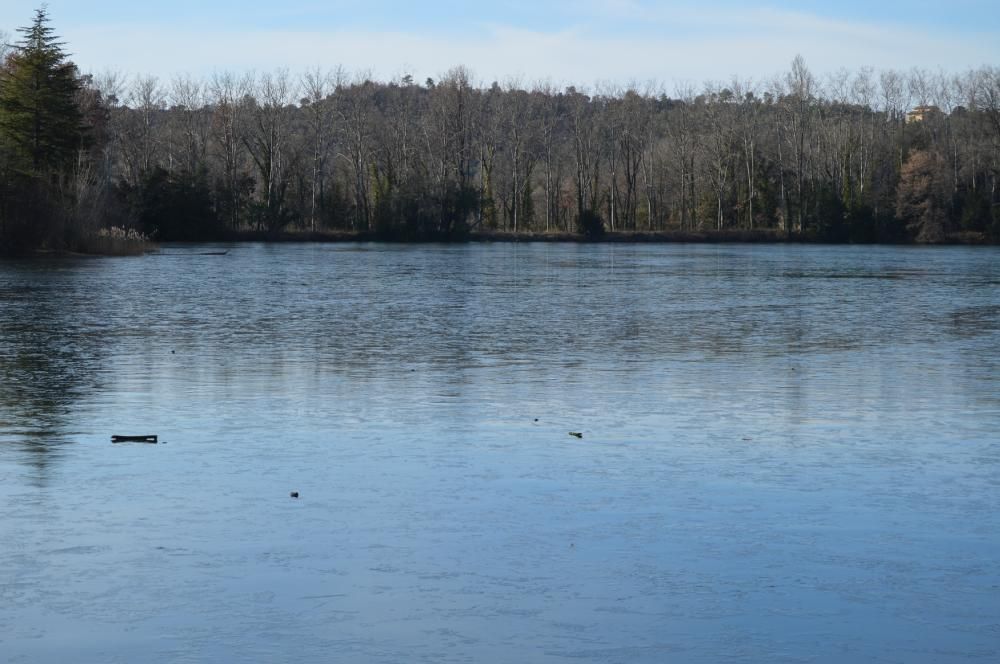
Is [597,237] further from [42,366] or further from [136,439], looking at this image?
[136,439]

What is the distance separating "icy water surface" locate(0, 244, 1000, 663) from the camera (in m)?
5.86

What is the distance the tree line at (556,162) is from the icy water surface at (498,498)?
6810 cm

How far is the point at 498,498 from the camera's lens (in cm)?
857

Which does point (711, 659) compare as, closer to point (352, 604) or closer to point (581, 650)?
point (581, 650)

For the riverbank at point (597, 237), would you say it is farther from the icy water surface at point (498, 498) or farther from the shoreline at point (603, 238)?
the icy water surface at point (498, 498)

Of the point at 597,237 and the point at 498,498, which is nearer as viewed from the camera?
the point at 498,498

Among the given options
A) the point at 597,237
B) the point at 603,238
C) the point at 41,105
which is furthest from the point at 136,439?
the point at 603,238

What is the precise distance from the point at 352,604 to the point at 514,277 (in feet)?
116

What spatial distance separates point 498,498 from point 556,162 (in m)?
104

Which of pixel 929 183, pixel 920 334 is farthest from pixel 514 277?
pixel 929 183

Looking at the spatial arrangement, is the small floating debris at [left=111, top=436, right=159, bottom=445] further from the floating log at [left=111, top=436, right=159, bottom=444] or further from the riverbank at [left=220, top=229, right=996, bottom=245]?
the riverbank at [left=220, top=229, right=996, bottom=245]

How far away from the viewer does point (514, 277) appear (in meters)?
41.5

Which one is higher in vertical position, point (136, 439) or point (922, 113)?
point (922, 113)

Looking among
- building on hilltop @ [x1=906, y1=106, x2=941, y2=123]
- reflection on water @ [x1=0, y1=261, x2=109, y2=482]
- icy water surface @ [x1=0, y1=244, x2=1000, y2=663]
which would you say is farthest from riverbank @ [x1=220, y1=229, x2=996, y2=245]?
icy water surface @ [x1=0, y1=244, x2=1000, y2=663]
